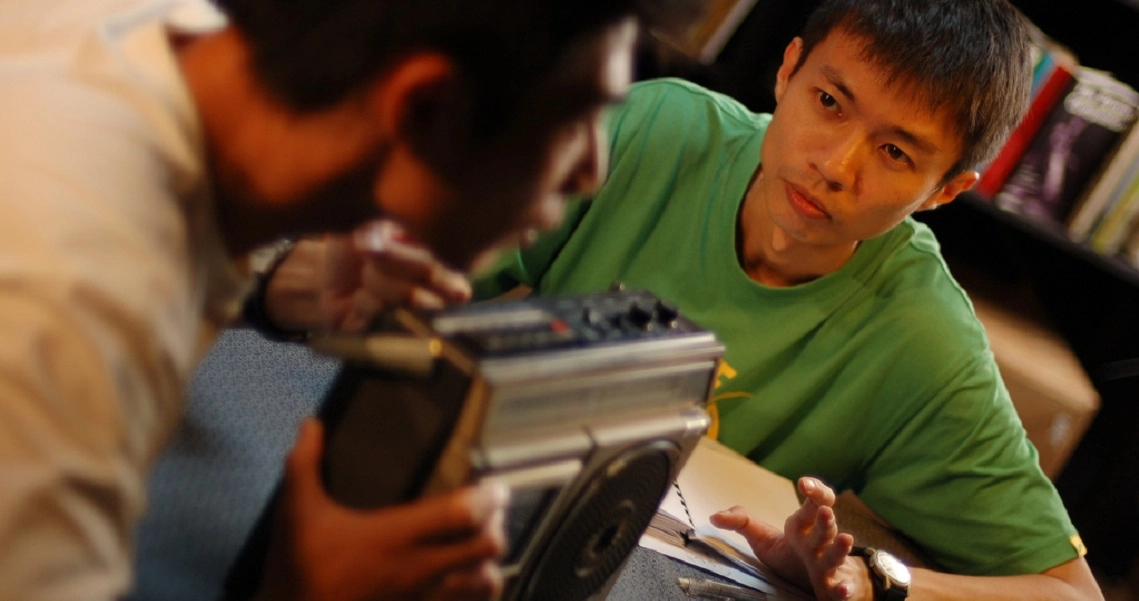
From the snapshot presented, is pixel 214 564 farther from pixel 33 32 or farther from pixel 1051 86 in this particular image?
pixel 1051 86

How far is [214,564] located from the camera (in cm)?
64

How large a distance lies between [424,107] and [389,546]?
26 cm

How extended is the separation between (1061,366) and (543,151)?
1701 millimetres

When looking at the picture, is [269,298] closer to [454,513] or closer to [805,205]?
[454,513]

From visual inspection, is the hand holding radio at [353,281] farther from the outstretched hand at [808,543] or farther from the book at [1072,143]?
the book at [1072,143]

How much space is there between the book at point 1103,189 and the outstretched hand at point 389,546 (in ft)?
5.76

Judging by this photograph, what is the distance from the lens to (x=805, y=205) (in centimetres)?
117

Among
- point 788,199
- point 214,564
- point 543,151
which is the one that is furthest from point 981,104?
point 214,564

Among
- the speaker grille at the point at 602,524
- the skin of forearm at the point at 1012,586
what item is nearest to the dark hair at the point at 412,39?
the speaker grille at the point at 602,524

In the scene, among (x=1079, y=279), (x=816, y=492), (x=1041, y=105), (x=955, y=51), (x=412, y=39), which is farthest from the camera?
(x=1079, y=279)

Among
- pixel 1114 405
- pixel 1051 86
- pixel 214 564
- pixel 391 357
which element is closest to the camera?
pixel 391 357

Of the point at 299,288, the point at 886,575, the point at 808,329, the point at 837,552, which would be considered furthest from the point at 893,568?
the point at 299,288

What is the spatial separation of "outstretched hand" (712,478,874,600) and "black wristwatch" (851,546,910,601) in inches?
1.6

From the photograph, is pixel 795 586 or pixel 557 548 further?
pixel 795 586
